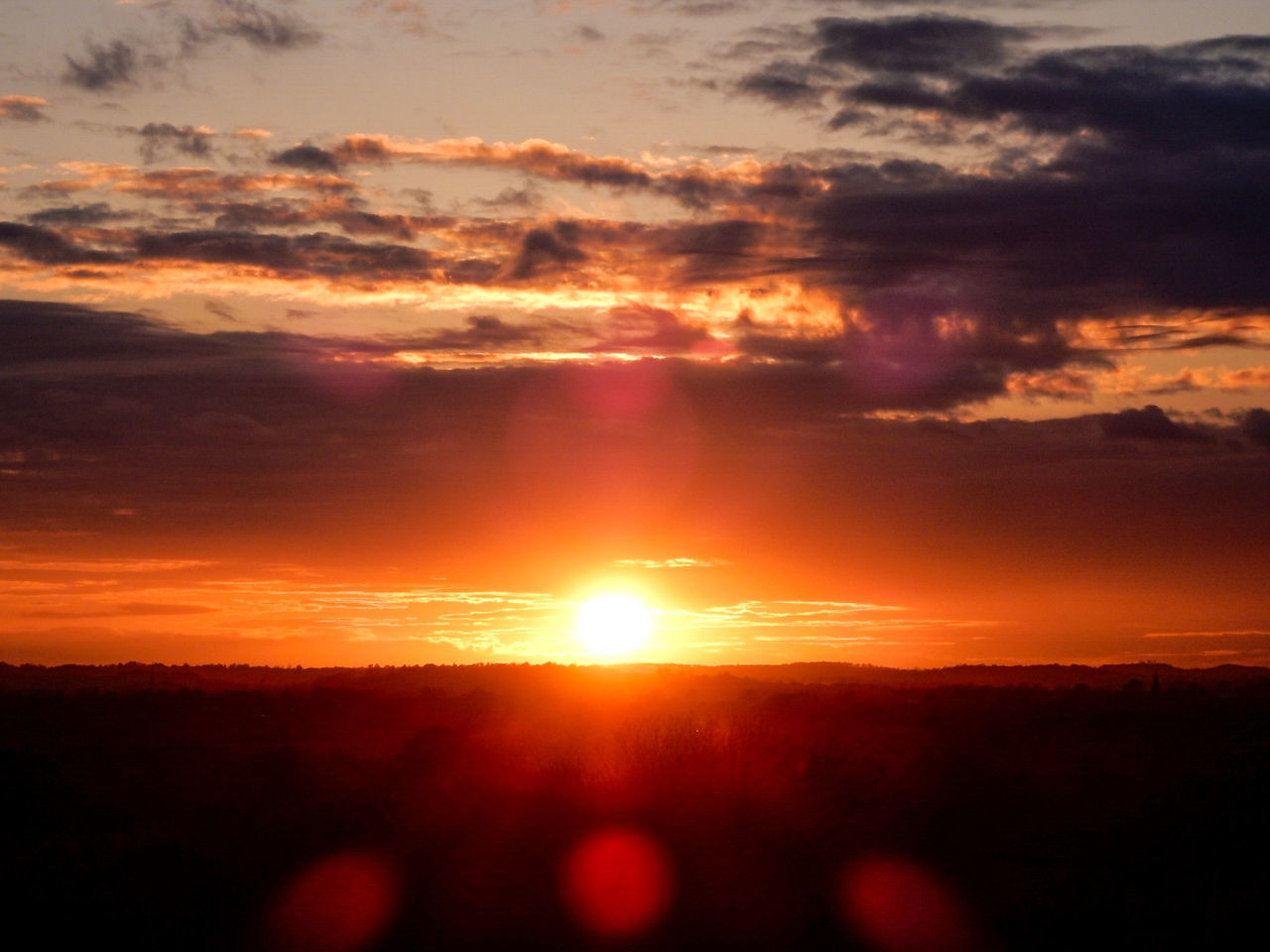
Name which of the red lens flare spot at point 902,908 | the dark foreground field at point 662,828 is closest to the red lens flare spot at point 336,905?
the dark foreground field at point 662,828

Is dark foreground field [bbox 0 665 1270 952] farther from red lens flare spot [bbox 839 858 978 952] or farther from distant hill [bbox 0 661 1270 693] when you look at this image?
distant hill [bbox 0 661 1270 693]

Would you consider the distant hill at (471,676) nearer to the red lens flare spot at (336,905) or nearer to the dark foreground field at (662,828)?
the dark foreground field at (662,828)

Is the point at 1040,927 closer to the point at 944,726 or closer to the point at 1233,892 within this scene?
the point at 1233,892

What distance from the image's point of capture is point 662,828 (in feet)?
79.5

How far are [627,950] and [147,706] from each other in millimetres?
29212

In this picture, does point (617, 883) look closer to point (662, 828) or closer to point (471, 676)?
point (662, 828)

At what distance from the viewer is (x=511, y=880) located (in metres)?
20.9

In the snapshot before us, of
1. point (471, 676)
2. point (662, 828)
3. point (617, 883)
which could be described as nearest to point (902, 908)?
point (617, 883)

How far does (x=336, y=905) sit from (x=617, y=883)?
4.32 m

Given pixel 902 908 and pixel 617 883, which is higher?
pixel 617 883

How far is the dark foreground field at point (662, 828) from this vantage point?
59.7 ft

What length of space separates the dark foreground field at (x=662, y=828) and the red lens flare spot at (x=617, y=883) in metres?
0.06

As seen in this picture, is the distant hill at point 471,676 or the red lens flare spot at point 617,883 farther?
the distant hill at point 471,676

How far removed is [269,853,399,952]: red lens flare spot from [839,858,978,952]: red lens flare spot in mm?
6652
